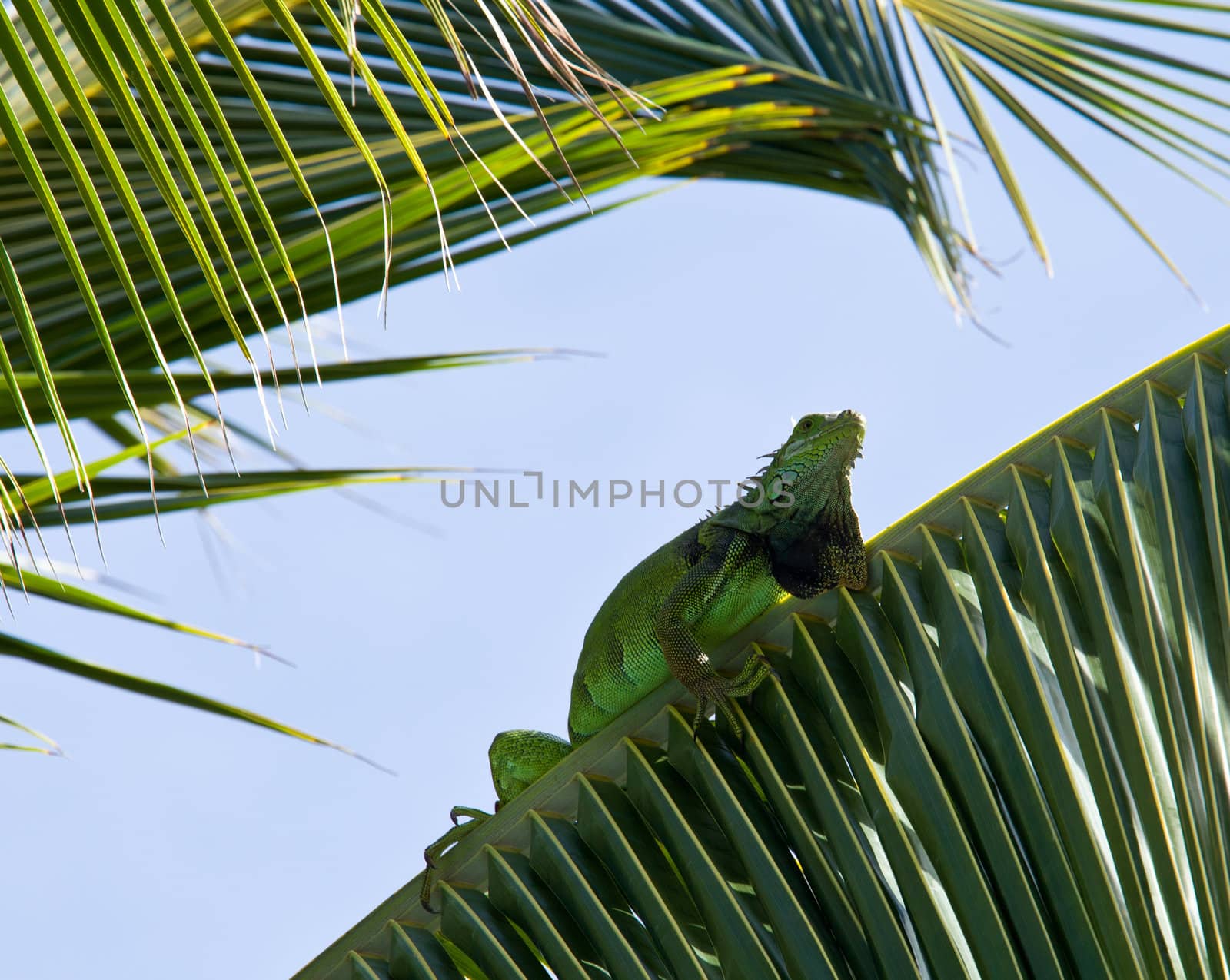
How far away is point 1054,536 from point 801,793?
77 centimetres

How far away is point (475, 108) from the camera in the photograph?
507cm

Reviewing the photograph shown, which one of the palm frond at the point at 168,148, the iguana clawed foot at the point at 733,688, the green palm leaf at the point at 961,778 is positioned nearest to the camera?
the palm frond at the point at 168,148

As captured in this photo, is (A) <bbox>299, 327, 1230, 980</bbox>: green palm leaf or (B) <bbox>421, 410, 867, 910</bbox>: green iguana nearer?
(A) <bbox>299, 327, 1230, 980</bbox>: green palm leaf

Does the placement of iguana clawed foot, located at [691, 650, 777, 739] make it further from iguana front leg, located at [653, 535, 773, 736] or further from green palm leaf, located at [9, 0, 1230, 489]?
green palm leaf, located at [9, 0, 1230, 489]

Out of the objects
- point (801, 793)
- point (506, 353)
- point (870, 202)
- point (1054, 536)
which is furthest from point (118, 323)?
point (870, 202)

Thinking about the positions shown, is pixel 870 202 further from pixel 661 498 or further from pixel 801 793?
pixel 801 793

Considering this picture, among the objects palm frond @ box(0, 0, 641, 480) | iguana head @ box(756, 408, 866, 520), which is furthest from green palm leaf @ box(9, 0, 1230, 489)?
iguana head @ box(756, 408, 866, 520)

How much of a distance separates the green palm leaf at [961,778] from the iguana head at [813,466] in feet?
3.21

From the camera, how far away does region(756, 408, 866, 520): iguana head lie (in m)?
3.86

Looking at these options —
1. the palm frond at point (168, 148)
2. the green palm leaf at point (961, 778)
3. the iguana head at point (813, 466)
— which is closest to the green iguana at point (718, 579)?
the iguana head at point (813, 466)

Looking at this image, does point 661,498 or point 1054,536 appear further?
point 661,498

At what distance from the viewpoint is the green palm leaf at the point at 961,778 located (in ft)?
6.85

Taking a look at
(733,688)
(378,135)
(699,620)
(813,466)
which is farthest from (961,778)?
(378,135)

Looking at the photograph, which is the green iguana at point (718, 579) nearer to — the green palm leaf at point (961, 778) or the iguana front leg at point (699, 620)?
the iguana front leg at point (699, 620)
